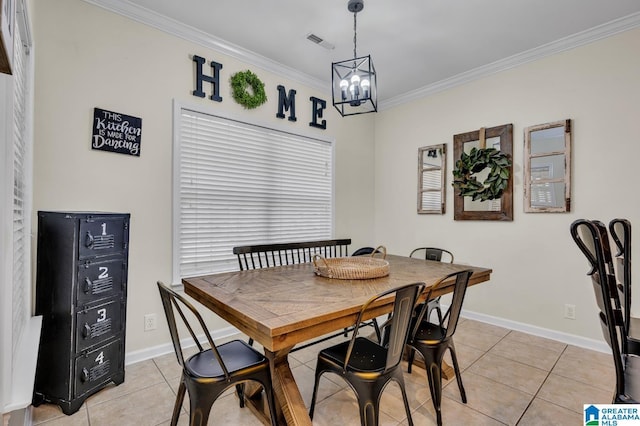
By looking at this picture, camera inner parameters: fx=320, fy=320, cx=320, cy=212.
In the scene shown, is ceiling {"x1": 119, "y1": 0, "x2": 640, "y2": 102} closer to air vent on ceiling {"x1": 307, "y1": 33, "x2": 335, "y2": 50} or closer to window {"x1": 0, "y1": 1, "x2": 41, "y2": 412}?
air vent on ceiling {"x1": 307, "y1": 33, "x2": 335, "y2": 50}

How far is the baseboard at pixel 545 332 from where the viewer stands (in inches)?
111

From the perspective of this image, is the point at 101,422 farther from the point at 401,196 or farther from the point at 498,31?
the point at 498,31

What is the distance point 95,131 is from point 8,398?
1.85m

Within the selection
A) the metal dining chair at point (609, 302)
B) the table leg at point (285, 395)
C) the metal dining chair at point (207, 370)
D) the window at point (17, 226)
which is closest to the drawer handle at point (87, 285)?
the window at point (17, 226)

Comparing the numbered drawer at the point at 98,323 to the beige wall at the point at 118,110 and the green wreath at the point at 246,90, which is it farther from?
the green wreath at the point at 246,90

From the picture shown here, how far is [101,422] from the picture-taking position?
6.00ft

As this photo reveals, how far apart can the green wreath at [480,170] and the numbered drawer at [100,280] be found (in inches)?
134

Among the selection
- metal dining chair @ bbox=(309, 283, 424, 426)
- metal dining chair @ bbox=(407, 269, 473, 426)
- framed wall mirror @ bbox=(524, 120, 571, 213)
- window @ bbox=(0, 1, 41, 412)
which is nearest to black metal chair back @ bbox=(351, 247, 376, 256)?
metal dining chair @ bbox=(407, 269, 473, 426)

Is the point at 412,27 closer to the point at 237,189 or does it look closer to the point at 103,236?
the point at 237,189

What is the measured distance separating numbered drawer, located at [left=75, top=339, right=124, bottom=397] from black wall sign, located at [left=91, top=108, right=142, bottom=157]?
56.0 inches

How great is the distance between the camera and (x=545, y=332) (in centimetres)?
312

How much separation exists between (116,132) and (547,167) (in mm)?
3848

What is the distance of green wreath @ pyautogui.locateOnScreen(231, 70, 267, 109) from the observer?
315 cm

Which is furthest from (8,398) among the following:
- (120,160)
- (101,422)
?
(120,160)
